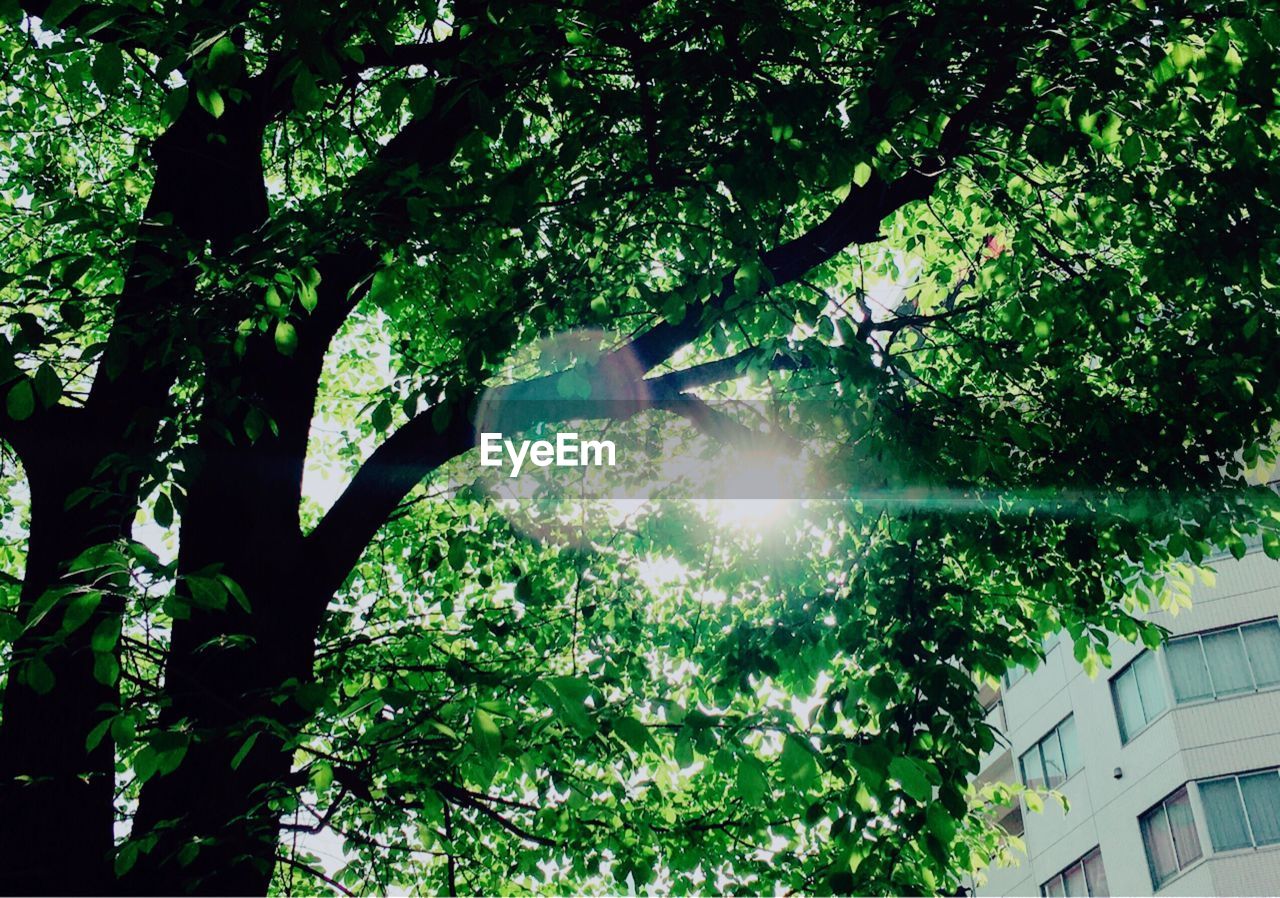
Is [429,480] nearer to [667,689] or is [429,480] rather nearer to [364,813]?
[667,689]

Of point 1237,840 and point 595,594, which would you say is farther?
point 1237,840

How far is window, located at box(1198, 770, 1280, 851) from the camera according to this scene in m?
21.2

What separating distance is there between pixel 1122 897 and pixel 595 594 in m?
22.7

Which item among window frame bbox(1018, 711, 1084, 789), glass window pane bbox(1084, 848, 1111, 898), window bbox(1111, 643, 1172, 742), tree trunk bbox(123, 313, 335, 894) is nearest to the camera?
tree trunk bbox(123, 313, 335, 894)

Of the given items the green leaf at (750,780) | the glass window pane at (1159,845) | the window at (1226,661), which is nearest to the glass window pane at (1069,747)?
the glass window pane at (1159,845)

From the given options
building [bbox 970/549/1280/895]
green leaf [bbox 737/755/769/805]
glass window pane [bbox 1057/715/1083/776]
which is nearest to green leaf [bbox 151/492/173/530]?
green leaf [bbox 737/755/769/805]

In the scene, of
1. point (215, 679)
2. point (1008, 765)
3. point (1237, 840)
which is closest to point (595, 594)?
point (215, 679)

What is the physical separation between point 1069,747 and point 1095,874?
3777mm

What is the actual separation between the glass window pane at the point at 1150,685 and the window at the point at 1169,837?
87.1 inches

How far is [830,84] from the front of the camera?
5.19m

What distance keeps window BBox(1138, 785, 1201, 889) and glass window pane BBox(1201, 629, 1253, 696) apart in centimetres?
280

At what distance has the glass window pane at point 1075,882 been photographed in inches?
1084

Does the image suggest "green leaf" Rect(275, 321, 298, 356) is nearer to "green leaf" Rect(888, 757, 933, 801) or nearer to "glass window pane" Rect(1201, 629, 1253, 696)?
"green leaf" Rect(888, 757, 933, 801)

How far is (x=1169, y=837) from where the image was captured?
76.7ft
